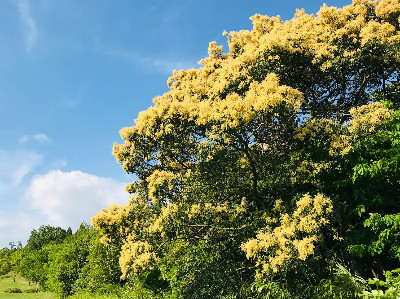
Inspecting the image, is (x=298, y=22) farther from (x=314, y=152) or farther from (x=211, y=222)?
(x=211, y=222)

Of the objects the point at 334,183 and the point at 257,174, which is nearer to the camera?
the point at 334,183

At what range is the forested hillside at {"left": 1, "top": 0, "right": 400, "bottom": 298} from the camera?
393 inches

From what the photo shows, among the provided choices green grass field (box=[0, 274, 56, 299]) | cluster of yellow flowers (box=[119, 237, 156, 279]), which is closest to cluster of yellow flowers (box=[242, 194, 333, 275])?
cluster of yellow flowers (box=[119, 237, 156, 279])

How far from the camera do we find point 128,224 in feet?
44.3

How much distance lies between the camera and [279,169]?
12.1 metres

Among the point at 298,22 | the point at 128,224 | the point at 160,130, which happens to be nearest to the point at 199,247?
the point at 128,224

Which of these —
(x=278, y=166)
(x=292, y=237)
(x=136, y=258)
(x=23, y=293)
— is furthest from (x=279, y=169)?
(x=23, y=293)

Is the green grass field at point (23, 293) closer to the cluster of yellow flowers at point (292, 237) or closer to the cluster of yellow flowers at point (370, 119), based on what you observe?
the cluster of yellow flowers at point (292, 237)

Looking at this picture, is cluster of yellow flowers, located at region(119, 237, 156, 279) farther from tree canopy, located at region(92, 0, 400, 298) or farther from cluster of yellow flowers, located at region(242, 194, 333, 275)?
cluster of yellow flowers, located at region(242, 194, 333, 275)

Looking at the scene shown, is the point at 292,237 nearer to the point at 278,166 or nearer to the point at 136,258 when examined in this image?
the point at 278,166

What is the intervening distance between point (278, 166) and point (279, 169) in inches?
4.8

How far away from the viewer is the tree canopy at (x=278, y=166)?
10047 millimetres

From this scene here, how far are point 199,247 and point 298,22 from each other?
11399 mm

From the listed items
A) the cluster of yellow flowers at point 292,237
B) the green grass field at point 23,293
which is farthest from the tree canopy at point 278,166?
the green grass field at point 23,293
